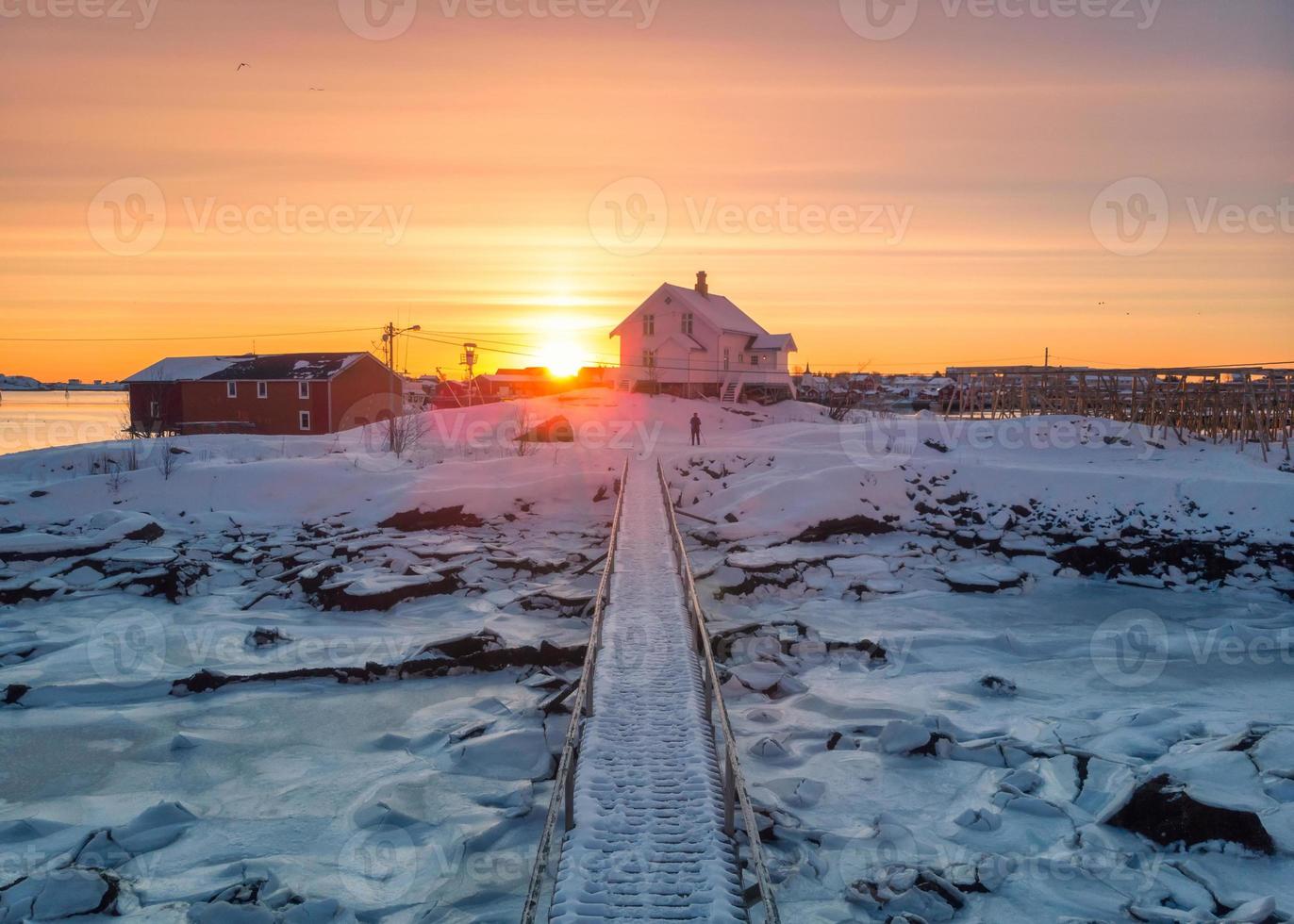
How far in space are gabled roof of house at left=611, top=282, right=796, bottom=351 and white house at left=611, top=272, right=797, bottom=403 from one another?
0.06 meters

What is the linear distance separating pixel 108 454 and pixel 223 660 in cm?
2186

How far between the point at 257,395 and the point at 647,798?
51481 millimetres

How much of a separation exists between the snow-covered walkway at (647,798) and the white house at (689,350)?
42.5 m

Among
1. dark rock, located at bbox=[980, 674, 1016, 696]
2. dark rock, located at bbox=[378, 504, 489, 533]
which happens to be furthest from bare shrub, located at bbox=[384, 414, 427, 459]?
dark rock, located at bbox=[980, 674, 1016, 696]

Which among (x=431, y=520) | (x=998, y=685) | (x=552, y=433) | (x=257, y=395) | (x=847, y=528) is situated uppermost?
(x=257, y=395)

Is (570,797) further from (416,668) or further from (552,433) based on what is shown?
(552,433)

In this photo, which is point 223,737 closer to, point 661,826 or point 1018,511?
point 661,826

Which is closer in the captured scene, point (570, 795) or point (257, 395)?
point (570, 795)

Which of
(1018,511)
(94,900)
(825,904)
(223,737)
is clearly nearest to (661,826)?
(825,904)

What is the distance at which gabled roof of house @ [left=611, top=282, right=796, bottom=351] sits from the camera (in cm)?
5456

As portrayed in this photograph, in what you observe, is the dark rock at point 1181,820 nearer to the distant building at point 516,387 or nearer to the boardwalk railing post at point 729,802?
the boardwalk railing post at point 729,802

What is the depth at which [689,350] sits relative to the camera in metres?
54.2

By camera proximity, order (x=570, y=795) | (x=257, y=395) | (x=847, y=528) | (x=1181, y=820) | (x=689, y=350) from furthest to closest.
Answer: (x=689, y=350), (x=257, y=395), (x=847, y=528), (x=1181, y=820), (x=570, y=795)

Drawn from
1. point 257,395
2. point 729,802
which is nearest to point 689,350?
point 257,395
